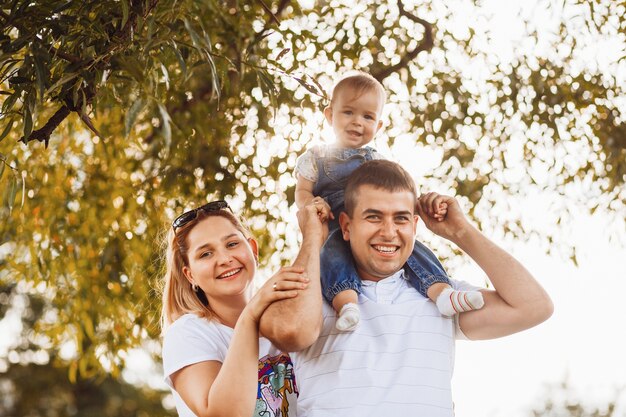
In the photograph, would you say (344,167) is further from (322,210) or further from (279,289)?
(279,289)

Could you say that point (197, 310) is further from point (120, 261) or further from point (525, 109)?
point (525, 109)

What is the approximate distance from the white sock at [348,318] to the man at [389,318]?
42 millimetres

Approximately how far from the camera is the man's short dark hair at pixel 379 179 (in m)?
1.99

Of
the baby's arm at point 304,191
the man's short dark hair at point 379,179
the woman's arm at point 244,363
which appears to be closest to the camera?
the woman's arm at point 244,363

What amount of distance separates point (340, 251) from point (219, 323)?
36 centimetres

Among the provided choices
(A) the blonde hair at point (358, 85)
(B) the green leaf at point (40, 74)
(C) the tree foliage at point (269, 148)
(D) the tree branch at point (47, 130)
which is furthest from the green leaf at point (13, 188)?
(C) the tree foliage at point (269, 148)

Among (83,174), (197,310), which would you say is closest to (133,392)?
(83,174)

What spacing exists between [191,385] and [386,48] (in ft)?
9.04

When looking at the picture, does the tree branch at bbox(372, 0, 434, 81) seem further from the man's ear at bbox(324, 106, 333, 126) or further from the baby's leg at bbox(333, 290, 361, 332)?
the baby's leg at bbox(333, 290, 361, 332)

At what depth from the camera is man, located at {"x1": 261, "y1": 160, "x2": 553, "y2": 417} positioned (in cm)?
182

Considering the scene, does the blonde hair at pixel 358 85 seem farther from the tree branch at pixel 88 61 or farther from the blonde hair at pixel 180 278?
the tree branch at pixel 88 61

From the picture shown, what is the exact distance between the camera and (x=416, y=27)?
14.1 ft

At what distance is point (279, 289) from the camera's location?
1807 mm

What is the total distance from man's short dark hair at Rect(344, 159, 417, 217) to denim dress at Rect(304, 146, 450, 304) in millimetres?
134
